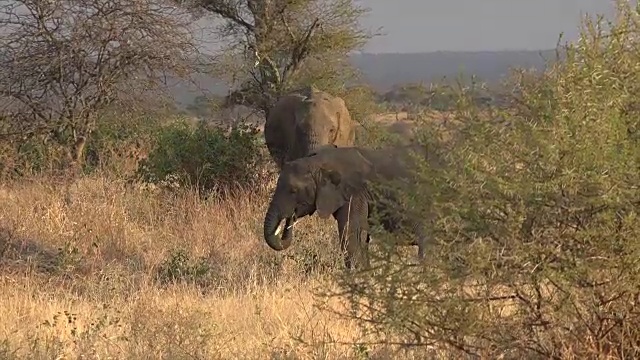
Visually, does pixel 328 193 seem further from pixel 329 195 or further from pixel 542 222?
pixel 542 222

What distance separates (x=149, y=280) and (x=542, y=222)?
16.9 feet

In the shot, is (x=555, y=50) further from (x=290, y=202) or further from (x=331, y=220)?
(x=331, y=220)

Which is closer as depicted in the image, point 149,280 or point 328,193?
point 149,280

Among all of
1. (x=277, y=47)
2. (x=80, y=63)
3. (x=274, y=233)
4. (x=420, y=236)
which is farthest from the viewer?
(x=277, y=47)

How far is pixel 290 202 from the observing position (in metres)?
10.1

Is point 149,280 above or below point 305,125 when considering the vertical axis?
below

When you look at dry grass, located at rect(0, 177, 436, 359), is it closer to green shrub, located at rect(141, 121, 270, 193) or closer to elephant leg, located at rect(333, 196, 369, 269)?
elephant leg, located at rect(333, 196, 369, 269)

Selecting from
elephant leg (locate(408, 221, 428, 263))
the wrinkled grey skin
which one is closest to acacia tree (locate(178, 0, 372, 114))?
the wrinkled grey skin

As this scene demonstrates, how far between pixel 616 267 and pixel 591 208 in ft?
1.04

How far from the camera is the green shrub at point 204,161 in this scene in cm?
1411

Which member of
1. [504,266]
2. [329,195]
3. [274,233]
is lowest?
[274,233]

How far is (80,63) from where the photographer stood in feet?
42.7

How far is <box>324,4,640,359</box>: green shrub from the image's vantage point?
4.43 meters

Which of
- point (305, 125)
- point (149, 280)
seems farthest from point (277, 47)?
point (149, 280)
